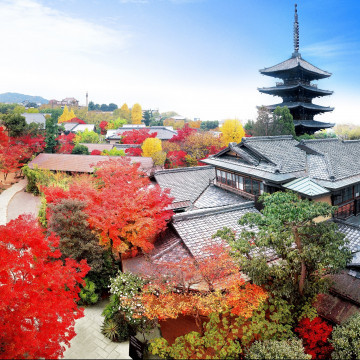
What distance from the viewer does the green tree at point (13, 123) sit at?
36.4 m

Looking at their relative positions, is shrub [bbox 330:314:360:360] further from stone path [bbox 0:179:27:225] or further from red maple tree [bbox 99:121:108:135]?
red maple tree [bbox 99:121:108:135]

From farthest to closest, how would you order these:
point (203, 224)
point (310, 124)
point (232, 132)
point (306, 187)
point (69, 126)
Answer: point (69, 126), point (232, 132), point (310, 124), point (306, 187), point (203, 224)

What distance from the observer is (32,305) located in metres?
10.2

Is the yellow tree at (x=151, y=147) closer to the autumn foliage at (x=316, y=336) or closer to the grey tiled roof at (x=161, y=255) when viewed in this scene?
the grey tiled roof at (x=161, y=255)

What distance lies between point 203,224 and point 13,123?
3189cm

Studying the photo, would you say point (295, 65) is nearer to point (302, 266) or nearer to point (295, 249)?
point (295, 249)

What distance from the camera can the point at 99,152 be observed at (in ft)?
152

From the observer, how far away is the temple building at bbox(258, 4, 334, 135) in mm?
38594

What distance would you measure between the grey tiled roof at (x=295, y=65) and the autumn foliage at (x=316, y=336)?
3378 cm

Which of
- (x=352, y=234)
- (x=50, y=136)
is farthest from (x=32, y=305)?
(x=50, y=136)

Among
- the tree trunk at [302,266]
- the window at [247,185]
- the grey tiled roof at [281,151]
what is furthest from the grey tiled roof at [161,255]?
the grey tiled roof at [281,151]

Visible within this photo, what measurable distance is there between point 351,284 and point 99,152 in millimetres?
40120

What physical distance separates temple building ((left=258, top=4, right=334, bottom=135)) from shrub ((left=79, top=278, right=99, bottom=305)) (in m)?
34.4

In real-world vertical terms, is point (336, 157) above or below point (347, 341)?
above
